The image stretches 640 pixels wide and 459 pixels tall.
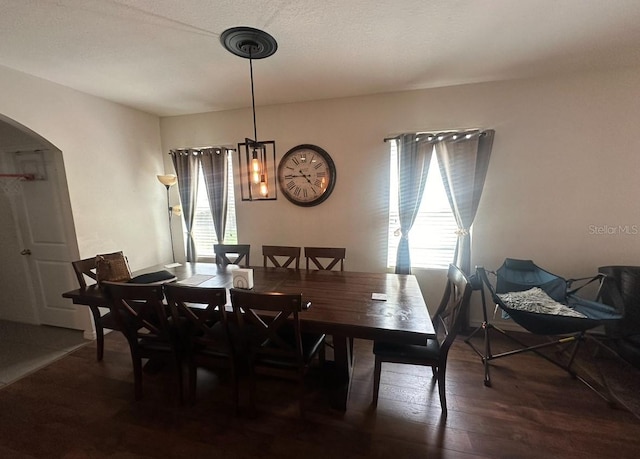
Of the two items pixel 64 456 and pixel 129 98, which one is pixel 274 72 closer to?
pixel 129 98

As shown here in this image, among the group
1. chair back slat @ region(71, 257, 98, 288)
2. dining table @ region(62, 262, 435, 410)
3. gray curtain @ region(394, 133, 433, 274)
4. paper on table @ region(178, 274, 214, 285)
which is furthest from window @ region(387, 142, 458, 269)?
chair back slat @ region(71, 257, 98, 288)

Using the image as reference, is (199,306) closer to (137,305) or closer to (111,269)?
(137,305)

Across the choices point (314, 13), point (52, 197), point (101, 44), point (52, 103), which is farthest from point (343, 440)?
point (52, 103)

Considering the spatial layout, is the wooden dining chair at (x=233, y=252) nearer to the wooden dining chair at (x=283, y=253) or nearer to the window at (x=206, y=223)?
the wooden dining chair at (x=283, y=253)

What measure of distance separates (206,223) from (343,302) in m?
2.76

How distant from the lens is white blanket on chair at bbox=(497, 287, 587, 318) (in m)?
2.12

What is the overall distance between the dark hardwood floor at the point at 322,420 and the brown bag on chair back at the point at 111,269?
90 centimetres

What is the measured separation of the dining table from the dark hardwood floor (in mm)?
287

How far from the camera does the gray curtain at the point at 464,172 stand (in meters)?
2.69

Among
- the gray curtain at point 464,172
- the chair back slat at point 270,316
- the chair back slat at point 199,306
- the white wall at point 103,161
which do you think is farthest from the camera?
the gray curtain at point 464,172

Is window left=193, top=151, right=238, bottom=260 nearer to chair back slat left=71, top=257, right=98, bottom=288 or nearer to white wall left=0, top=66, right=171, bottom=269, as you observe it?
white wall left=0, top=66, right=171, bottom=269

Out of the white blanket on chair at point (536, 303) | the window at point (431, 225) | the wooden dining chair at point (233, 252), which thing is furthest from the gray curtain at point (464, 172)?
the wooden dining chair at point (233, 252)

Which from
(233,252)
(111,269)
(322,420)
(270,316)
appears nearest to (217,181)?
(233,252)

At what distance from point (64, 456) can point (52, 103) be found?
3.04 m
